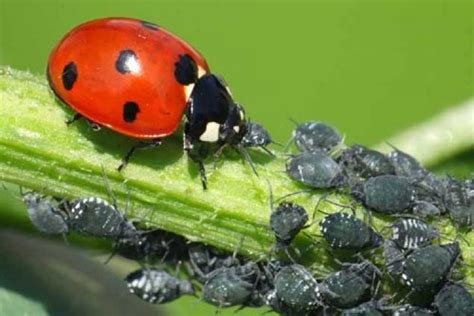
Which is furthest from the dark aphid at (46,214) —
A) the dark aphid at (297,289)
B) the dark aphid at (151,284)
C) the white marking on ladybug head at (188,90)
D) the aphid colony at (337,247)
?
the dark aphid at (297,289)

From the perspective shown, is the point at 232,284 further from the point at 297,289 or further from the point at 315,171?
the point at 315,171

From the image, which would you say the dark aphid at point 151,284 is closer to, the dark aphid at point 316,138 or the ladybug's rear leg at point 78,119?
the ladybug's rear leg at point 78,119

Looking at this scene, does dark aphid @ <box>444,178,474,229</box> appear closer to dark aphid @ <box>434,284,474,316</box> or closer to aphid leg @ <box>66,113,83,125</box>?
dark aphid @ <box>434,284,474,316</box>

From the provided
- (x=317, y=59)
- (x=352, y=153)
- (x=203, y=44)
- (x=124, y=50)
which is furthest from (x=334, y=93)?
(x=124, y=50)

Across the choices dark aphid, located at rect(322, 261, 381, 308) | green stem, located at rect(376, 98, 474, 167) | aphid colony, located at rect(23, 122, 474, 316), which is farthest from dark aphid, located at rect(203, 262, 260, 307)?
green stem, located at rect(376, 98, 474, 167)

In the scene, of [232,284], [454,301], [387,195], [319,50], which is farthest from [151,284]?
[319,50]

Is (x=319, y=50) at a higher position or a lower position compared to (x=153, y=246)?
higher
